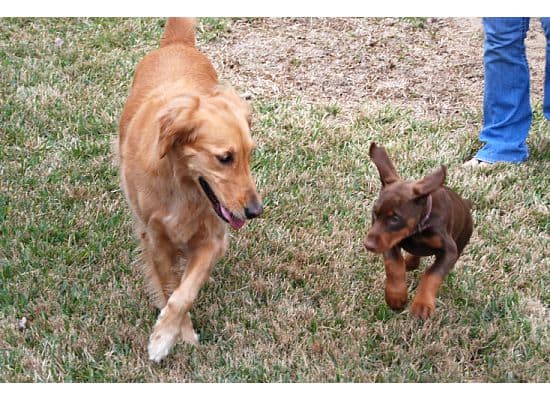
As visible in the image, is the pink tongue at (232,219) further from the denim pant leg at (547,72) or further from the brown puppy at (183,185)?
the denim pant leg at (547,72)

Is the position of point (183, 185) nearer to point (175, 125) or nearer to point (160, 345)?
point (175, 125)

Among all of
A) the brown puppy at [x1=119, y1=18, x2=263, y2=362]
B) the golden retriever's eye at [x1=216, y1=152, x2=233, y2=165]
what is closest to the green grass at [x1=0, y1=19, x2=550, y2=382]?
the brown puppy at [x1=119, y1=18, x2=263, y2=362]

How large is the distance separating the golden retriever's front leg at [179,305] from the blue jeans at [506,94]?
9.28 ft

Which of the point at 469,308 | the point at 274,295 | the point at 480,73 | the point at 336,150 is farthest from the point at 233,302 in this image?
the point at 480,73

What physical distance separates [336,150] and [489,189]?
3.99 ft

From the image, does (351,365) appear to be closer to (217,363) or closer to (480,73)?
(217,363)

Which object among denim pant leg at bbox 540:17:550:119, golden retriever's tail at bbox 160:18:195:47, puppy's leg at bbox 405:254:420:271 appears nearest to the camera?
puppy's leg at bbox 405:254:420:271

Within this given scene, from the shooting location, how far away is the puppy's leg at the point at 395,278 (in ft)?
13.3

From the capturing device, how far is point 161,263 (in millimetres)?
4434

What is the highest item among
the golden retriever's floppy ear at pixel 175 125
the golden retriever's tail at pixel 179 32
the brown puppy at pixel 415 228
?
the golden retriever's floppy ear at pixel 175 125

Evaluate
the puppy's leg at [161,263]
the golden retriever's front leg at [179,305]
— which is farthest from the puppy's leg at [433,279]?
the puppy's leg at [161,263]

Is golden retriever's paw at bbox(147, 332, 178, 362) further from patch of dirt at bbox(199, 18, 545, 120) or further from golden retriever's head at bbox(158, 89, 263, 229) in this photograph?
patch of dirt at bbox(199, 18, 545, 120)

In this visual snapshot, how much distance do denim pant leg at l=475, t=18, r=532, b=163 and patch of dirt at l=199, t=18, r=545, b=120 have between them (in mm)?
782

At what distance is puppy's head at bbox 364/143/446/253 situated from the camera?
380 cm
